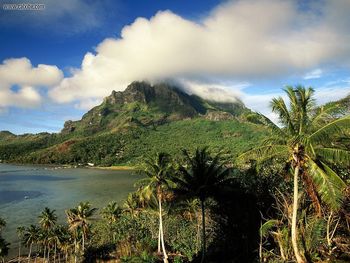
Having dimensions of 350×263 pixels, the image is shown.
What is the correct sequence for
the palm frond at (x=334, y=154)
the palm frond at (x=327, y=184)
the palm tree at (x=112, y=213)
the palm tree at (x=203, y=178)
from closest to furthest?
the palm frond at (x=327, y=184), the palm frond at (x=334, y=154), the palm tree at (x=203, y=178), the palm tree at (x=112, y=213)

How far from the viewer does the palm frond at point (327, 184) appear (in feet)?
58.5

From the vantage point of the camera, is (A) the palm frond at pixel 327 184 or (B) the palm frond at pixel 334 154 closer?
(A) the palm frond at pixel 327 184

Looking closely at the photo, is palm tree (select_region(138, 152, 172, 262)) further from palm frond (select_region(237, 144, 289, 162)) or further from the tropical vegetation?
palm frond (select_region(237, 144, 289, 162))

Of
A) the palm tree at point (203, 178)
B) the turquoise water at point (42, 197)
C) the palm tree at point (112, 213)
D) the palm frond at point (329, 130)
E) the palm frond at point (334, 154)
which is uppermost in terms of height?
the palm frond at point (329, 130)

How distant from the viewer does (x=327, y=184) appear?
18.2 meters

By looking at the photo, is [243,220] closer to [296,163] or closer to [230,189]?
[230,189]

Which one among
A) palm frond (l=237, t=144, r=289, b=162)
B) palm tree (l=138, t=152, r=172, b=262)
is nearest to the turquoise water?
palm tree (l=138, t=152, r=172, b=262)

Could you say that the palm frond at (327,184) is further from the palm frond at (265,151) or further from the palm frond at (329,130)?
the palm frond at (265,151)

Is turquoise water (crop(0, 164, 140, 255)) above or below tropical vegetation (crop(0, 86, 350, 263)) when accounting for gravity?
below

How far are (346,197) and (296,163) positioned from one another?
518 cm

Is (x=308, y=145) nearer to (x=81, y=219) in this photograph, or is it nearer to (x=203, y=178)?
(x=203, y=178)

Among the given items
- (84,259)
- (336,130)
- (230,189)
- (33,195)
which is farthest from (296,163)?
(33,195)

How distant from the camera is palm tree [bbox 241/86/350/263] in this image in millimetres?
18281

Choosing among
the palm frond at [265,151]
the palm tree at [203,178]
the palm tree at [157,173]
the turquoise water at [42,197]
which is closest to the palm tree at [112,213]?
the turquoise water at [42,197]
